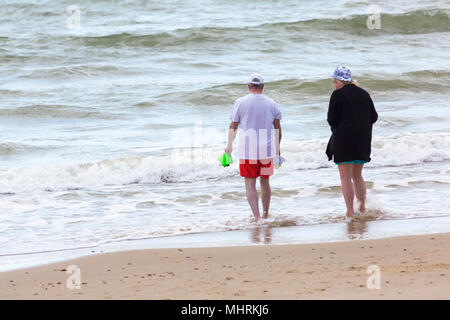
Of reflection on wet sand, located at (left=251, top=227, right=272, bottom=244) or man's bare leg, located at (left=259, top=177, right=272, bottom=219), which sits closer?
reflection on wet sand, located at (left=251, top=227, right=272, bottom=244)

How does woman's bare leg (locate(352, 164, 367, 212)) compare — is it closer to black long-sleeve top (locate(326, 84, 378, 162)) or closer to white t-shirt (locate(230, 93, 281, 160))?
black long-sleeve top (locate(326, 84, 378, 162))

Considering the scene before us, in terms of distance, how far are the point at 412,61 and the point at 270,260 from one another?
670 inches

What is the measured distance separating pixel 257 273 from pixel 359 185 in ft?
8.46

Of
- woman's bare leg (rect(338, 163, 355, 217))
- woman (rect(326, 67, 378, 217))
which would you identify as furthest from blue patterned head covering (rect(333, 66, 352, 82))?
woman's bare leg (rect(338, 163, 355, 217))

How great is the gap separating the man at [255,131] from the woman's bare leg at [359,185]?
86cm

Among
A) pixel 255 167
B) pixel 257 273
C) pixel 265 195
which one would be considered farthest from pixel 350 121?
pixel 257 273

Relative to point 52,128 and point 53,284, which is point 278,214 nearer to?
point 53,284

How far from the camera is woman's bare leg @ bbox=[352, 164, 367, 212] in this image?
314 inches

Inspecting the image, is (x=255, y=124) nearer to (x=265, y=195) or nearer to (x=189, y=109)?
(x=265, y=195)

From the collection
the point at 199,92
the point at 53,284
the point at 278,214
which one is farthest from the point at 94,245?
the point at 199,92

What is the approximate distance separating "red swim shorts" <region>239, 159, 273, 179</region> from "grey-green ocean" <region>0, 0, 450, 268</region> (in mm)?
552

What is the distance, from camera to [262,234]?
7590 mm

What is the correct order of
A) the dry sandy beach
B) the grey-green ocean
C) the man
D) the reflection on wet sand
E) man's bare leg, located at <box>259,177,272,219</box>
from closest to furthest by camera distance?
Answer: 1. the dry sandy beach
2. the reflection on wet sand
3. the man
4. man's bare leg, located at <box>259,177,272,219</box>
5. the grey-green ocean

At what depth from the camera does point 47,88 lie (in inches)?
747
